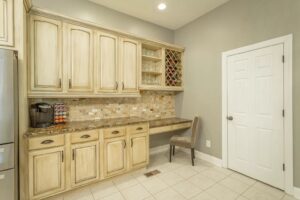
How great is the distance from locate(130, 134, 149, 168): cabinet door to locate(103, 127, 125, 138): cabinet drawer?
0.73ft

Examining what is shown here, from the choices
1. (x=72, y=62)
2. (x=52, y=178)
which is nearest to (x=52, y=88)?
(x=72, y=62)

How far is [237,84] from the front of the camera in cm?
253

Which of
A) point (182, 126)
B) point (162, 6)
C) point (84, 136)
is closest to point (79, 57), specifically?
point (84, 136)

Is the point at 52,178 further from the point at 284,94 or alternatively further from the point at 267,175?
the point at 284,94

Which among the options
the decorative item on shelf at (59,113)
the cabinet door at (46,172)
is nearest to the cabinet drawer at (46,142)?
the cabinet door at (46,172)

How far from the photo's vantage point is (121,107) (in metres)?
3.04

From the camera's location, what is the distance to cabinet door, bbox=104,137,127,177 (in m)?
2.21

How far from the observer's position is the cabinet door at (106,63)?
2449 mm

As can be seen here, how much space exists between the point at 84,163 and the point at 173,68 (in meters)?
2.59

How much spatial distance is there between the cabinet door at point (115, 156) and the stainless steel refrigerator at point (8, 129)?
997mm

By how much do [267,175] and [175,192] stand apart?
54.2 inches

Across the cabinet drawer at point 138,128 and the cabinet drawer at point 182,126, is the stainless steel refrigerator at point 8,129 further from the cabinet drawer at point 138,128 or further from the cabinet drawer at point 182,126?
the cabinet drawer at point 182,126

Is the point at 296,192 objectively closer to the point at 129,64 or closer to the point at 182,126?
the point at 182,126

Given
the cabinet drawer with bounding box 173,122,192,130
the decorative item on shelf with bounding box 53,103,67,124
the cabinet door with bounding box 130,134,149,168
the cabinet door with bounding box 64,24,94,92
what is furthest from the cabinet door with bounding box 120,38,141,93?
the cabinet drawer with bounding box 173,122,192,130
